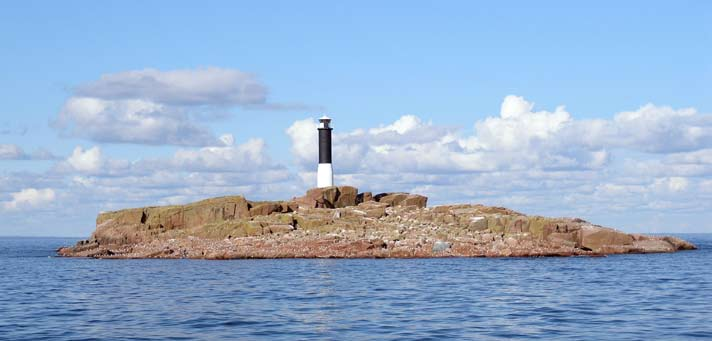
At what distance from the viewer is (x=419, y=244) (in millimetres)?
74125

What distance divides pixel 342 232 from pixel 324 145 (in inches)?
583

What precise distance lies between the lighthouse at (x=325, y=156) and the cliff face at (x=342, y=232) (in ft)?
5.46

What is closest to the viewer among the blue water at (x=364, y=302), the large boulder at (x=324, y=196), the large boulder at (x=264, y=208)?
the blue water at (x=364, y=302)

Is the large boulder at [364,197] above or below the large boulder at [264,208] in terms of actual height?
above

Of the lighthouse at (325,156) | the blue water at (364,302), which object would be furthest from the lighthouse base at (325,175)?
the blue water at (364,302)

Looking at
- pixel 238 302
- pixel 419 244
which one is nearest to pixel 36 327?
pixel 238 302

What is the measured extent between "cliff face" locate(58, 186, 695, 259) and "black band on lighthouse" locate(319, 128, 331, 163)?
11.3ft

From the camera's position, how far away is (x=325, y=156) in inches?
3558

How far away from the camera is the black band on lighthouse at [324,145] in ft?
294

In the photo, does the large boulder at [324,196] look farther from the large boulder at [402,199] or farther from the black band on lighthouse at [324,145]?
the large boulder at [402,199]

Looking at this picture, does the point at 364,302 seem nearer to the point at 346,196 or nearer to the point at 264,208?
the point at 264,208

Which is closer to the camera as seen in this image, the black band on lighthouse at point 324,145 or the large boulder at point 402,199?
the black band on lighthouse at point 324,145

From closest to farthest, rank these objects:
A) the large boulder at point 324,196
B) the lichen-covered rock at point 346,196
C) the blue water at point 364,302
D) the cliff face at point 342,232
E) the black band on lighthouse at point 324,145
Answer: the blue water at point 364,302 → the cliff face at point 342,232 → the large boulder at point 324,196 → the lichen-covered rock at point 346,196 → the black band on lighthouse at point 324,145

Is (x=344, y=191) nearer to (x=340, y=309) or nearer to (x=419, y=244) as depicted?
(x=419, y=244)
